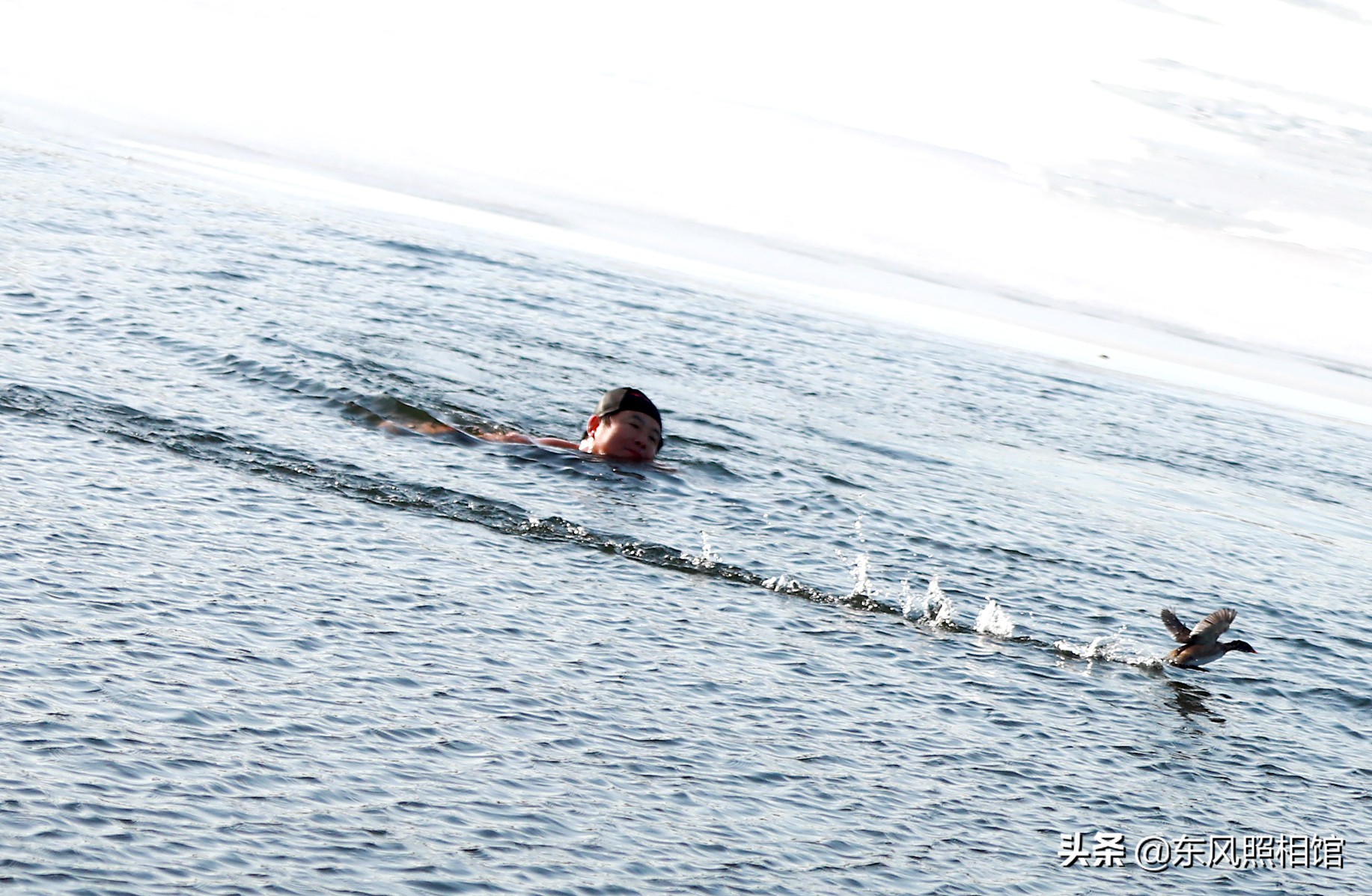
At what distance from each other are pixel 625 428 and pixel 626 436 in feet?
0.26

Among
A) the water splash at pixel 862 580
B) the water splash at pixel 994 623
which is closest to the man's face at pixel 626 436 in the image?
the water splash at pixel 862 580

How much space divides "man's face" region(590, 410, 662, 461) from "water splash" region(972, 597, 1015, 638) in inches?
160

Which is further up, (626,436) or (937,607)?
(626,436)

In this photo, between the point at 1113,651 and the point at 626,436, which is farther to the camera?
the point at 626,436

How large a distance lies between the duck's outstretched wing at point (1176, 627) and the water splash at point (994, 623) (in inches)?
43.1

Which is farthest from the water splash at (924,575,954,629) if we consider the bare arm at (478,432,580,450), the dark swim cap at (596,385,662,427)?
the bare arm at (478,432,580,450)

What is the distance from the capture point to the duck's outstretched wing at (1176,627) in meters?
9.21

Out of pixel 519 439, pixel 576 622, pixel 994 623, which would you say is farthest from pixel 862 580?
pixel 519 439

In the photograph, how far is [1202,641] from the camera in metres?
9.58

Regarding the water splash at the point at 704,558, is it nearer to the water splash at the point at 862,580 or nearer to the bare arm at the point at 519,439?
the water splash at the point at 862,580

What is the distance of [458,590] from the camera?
28.9 feet

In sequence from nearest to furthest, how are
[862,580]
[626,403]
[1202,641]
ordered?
[1202,641] < [862,580] < [626,403]

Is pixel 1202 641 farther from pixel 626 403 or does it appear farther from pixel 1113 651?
pixel 626 403

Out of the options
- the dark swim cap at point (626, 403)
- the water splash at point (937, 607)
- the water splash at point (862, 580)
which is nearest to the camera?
the water splash at point (937, 607)
